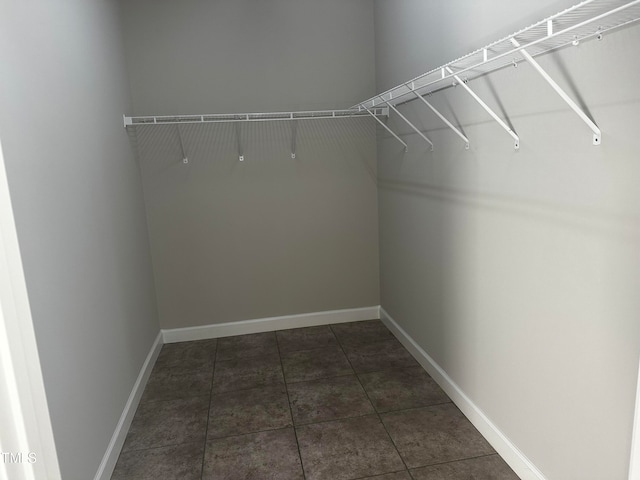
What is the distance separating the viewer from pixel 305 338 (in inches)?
133

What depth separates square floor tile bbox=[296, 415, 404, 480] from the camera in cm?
197

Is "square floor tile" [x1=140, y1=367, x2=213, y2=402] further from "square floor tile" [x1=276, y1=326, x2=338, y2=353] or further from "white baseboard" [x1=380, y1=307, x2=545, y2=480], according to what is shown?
"white baseboard" [x1=380, y1=307, x2=545, y2=480]

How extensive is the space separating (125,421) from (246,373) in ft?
2.61

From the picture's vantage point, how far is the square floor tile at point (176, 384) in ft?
8.75

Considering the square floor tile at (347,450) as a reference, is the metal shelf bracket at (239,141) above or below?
above

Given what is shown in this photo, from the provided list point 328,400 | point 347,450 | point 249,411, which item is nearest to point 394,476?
point 347,450

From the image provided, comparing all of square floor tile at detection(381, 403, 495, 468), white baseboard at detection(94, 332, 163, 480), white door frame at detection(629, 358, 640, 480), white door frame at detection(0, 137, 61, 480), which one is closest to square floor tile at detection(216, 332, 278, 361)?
white baseboard at detection(94, 332, 163, 480)

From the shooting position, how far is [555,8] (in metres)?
1.47

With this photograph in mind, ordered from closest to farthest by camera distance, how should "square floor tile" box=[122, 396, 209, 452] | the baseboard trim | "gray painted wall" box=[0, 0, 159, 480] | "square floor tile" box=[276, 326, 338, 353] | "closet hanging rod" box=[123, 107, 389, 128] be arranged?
1. "gray painted wall" box=[0, 0, 159, 480]
2. "square floor tile" box=[122, 396, 209, 452]
3. "closet hanging rod" box=[123, 107, 389, 128]
4. "square floor tile" box=[276, 326, 338, 353]
5. the baseboard trim

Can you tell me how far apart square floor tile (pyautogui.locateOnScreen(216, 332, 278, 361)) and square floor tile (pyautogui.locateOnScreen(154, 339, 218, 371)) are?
0.07 meters

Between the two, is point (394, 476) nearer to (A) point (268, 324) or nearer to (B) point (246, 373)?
(B) point (246, 373)

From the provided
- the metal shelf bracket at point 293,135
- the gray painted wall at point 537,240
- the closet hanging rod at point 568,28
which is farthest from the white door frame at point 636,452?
the metal shelf bracket at point 293,135

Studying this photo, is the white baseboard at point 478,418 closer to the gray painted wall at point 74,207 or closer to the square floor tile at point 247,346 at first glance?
the square floor tile at point 247,346

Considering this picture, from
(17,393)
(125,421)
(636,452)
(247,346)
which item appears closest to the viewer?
(17,393)
